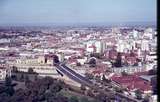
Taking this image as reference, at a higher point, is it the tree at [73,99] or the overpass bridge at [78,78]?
the overpass bridge at [78,78]

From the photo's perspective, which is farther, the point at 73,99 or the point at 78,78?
the point at 78,78

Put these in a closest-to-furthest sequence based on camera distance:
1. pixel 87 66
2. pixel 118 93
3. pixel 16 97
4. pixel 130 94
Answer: pixel 16 97 < pixel 130 94 < pixel 118 93 < pixel 87 66

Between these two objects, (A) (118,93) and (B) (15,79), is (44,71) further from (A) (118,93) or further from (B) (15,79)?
(A) (118,93)

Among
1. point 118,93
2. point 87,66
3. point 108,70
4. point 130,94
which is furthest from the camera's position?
point 87,66

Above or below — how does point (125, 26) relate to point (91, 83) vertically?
above

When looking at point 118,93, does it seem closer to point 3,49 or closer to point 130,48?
point 130,48

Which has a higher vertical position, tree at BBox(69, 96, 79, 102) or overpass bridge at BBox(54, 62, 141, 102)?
overpass bridge at BBox(54, 62, 141, 102)

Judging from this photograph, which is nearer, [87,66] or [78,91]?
[78,91]

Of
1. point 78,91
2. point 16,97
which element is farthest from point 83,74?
point 16,97

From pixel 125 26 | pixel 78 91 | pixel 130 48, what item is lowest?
pixel 78 91
